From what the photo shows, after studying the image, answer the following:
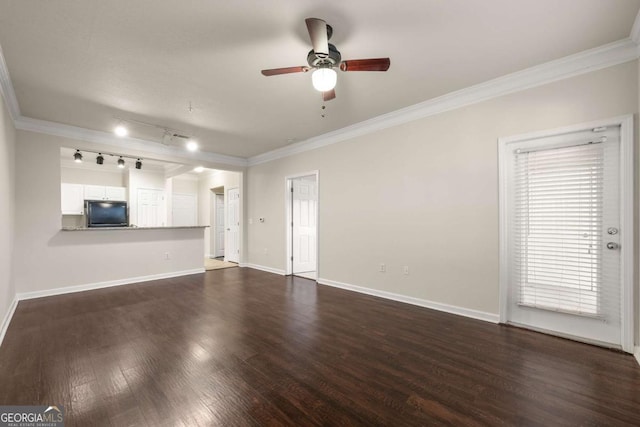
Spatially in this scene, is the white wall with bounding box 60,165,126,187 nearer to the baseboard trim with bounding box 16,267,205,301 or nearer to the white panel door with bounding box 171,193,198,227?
the white panel door with bounding box 171,193,198,227

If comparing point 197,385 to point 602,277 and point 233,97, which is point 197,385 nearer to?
point 233,97

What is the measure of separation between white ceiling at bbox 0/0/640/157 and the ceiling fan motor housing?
89 mm

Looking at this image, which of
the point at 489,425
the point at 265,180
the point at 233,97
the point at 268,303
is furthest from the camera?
the point at 265,180

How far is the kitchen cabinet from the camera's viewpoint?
662 cm

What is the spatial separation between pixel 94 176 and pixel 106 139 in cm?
346

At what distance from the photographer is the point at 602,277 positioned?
2.54 m

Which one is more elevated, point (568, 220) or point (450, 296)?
point (568, 220)

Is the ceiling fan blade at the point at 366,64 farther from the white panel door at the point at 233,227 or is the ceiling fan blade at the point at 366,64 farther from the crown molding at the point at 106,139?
the white panel door at the point at 233,227

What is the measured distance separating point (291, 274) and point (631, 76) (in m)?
5.41

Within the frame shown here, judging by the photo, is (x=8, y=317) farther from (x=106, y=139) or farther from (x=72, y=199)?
(x=72, y=199)

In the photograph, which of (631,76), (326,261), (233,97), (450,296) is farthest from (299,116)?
(631,76)

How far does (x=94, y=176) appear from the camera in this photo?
7344 mm

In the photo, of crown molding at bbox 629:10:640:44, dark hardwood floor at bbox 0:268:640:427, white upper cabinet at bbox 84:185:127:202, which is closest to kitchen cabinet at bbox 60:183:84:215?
white upper cabinet at bbox 84:185:127:202

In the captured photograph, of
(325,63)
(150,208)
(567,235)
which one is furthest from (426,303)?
(150,208)
